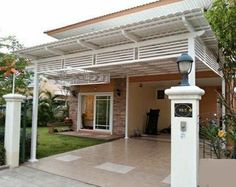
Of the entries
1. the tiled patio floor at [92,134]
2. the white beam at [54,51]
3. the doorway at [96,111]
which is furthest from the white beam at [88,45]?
the doorway at [96,111]

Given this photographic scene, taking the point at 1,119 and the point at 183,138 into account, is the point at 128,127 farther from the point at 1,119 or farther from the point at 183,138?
the point at 183,138

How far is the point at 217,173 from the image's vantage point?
15.3 ft

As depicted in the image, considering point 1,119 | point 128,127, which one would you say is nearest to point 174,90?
point 1,119

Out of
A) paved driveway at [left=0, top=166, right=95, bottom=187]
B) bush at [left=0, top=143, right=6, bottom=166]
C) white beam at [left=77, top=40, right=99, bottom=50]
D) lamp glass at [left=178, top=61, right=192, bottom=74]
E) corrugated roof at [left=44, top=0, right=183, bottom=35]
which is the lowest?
paved driveway at [left=0, top=166, right=95, bottom=187]

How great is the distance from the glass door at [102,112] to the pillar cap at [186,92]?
12.1 metres

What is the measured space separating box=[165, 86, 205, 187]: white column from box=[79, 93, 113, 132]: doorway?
11.8 m

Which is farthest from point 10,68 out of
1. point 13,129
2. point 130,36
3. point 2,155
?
point 130,36

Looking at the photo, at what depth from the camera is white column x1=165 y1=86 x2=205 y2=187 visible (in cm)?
480

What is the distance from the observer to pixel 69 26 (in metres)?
17.9

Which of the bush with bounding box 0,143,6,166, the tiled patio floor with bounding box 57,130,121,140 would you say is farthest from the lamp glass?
the tiled patio floor with bounding box 57,130,121,140

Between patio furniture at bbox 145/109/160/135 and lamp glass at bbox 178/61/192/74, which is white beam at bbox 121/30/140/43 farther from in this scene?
patio furniture at bbox 145/109/160/135

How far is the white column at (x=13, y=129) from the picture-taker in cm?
811

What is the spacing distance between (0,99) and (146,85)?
999cm

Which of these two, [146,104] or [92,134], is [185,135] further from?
[146,104]
